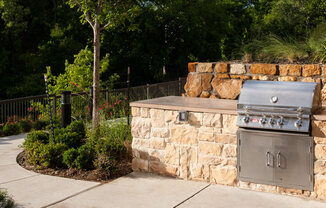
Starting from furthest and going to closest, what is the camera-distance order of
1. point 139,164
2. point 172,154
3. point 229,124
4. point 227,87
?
point 227,87 < point 139,164 < point 172,154 < point 229,124

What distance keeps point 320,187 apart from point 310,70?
3.15 m

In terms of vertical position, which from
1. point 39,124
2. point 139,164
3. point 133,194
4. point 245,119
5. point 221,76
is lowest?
point 133,194

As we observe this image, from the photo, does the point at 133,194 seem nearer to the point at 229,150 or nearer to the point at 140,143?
the point at 140,143

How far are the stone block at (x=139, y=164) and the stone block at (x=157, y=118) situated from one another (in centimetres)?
70

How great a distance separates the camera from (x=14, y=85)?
25.0 metres

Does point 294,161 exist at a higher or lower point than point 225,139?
lower

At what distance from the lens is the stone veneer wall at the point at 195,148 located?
216 inches

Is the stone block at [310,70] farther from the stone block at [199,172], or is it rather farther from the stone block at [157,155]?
the stone block at [157,155]

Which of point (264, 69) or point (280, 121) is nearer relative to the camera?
point (280, 121)

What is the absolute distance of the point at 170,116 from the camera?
653cm

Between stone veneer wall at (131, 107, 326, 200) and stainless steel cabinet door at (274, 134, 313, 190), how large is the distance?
0.34 ft

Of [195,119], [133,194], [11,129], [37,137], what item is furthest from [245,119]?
[11,129]

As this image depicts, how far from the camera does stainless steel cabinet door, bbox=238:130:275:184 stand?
5676mm

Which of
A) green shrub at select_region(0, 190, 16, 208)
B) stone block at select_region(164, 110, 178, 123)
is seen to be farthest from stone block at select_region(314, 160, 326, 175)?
green shrub at select_region(0, 190, 16, 208)
